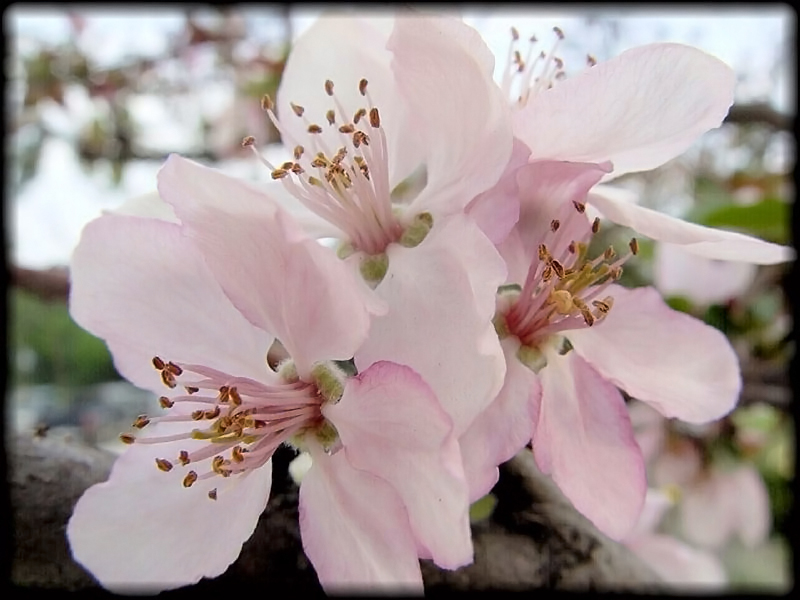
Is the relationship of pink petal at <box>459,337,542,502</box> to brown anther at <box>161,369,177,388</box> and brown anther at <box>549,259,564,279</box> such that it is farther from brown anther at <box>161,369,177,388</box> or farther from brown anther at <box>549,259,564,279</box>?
brown anther at <box>161,369,177,388</box>

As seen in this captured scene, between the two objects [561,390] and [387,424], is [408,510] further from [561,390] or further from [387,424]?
[561,390]

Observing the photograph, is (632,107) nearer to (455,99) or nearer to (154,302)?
(455,99)

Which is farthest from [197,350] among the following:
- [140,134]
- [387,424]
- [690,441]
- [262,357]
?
[140,134]

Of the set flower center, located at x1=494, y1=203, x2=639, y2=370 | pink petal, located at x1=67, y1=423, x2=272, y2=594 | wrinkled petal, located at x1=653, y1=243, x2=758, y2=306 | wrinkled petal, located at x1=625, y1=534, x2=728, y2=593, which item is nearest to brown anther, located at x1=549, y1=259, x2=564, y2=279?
flower center, located at x1=494, y1=203, x2=639, y2=370

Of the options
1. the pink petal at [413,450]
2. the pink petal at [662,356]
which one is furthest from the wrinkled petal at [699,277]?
the pink petal at [413,450]

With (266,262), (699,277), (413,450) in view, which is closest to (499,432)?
(413,450)

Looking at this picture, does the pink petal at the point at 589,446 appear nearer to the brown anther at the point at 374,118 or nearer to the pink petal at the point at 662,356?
the pink petal at the point at 662,356
